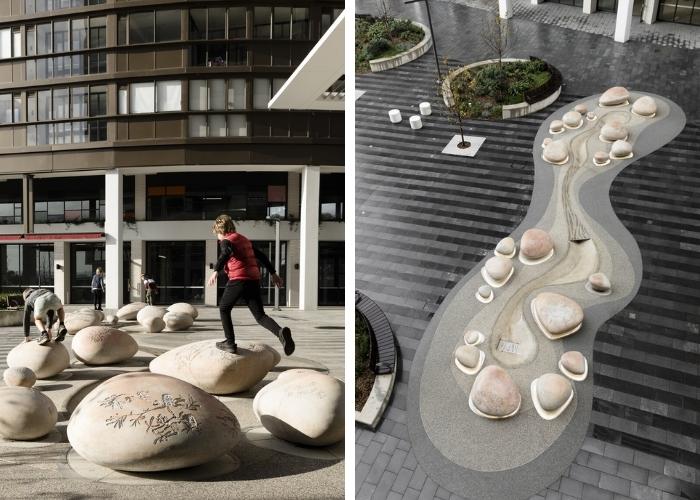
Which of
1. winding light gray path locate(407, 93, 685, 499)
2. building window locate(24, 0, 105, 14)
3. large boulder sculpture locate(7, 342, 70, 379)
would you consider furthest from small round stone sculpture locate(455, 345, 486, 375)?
building window locate(24, 0, 105, 14)

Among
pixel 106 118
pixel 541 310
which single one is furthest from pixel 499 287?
pixel 106 118

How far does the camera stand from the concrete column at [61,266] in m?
27.0

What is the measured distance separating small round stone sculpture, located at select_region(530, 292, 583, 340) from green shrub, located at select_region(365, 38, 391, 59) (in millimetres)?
2247

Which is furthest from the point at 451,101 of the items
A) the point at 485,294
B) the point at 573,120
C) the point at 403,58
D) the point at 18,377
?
the point at 18,377

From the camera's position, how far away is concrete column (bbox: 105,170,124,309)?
80.4 ft

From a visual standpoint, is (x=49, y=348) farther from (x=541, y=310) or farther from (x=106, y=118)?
(x=106, y=118)

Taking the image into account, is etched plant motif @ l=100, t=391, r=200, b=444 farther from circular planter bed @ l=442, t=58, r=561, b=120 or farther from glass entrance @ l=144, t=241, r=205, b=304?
glass entrance @ l=144, t=241, r=205, b=304

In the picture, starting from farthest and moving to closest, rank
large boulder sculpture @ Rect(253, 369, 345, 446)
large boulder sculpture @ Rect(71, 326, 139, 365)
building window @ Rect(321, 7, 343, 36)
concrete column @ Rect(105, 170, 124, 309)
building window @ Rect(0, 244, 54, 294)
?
building window @ Rect(0, 244, 54, 294) < concrete column @ Rect(105, 170, 124, 309) < building window @ Rect(321, 7, 343, 36) < large boulder sculpture @ Rect(71, 326, 139, 365) < large boulder sculpture @ Rect(253, 369, 345, 446)

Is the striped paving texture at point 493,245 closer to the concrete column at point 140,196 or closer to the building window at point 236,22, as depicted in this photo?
the building window at point 236,22

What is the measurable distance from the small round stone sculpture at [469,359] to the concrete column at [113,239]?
73.6 feet

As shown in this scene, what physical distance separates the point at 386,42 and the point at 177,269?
2268 centimetres

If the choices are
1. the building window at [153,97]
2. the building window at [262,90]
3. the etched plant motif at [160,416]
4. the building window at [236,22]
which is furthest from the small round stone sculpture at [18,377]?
the building window at [236,22]

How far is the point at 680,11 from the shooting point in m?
4.64

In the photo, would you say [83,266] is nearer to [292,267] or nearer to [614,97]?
[292,267]
